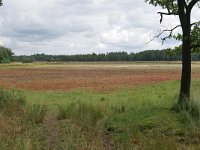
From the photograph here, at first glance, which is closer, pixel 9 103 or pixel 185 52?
pixel 185 52

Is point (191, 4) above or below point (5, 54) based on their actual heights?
above

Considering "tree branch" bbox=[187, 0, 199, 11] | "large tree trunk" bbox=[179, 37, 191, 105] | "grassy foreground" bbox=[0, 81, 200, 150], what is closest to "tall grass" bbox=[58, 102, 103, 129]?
"grassy foreground" bbox=[0, 81, 200, 150]

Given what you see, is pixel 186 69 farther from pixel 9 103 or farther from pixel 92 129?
pixel 9 103

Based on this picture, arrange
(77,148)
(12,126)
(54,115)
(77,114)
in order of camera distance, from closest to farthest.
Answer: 1. (77,148)
2. (12,126)
3. (77,114)
4. (54,115)

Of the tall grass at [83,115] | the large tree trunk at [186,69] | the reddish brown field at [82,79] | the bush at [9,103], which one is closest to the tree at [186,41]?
the large tree trunk at [186,69]

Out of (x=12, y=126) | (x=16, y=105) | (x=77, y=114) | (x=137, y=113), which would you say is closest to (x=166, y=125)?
(x=137, y=113)

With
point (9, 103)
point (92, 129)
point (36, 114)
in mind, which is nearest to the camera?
point (92, 129)

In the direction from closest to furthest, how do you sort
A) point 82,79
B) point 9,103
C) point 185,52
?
1. point 185,52
2. point 9,103
3. point 82,79

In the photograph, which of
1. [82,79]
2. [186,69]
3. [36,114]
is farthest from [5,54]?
[186,69]

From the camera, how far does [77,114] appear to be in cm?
1295

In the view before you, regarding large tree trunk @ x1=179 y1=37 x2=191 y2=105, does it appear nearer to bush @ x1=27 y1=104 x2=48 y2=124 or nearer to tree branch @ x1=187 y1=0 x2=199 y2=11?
tree branch @ x1=187 y1=0 x2=199 y2=11

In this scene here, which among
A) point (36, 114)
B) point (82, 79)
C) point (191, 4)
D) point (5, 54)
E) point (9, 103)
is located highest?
point (191, 4)

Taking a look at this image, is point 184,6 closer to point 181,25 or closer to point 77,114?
point 181,25

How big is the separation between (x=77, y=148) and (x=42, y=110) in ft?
19.7
